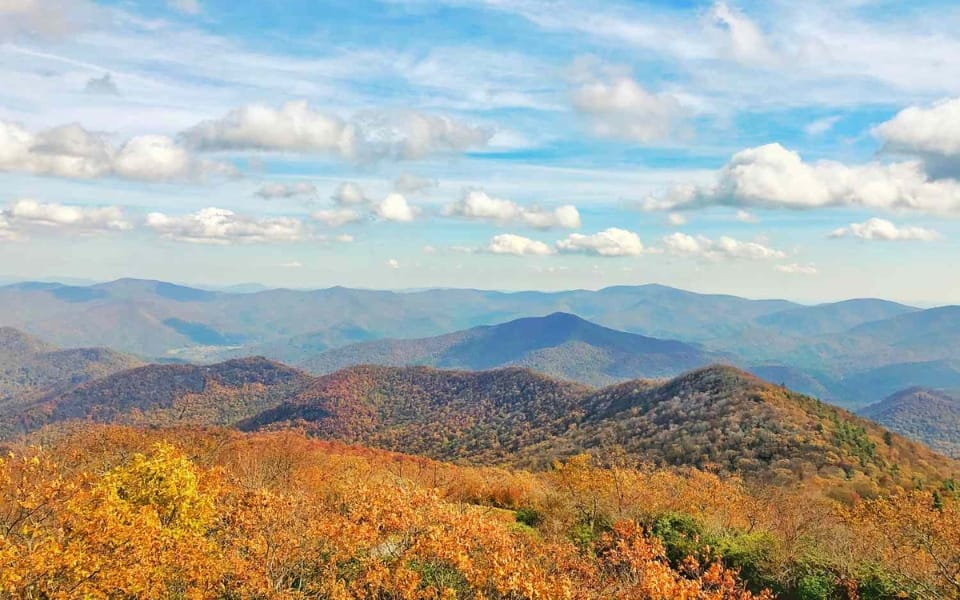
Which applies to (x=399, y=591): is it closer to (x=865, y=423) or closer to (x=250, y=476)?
(x=250, y=476)

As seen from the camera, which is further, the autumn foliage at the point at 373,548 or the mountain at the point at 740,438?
the mountain at the point at 740,438

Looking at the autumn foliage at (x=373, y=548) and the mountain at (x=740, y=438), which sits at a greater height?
the autumn foliage at (x=373, y=548)

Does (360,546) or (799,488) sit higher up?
(360,546)

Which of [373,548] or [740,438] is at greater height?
[373,548]

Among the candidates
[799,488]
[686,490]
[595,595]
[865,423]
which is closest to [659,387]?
[865,423]

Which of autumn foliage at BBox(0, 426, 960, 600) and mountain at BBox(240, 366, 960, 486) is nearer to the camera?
autumn foliage at BBox(0, 426, 960, 600)

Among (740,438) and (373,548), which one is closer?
(373,548)

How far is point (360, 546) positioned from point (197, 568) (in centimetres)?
557

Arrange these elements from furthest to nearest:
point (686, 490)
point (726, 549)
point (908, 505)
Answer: point (686, 490), point (908, 505), point (726, 549)

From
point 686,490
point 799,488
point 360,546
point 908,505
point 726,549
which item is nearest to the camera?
point 360,546

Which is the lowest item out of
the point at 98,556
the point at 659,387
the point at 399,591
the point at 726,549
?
the point at 659,387

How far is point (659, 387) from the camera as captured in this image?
7156 inches

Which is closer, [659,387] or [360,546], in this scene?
[360,546]

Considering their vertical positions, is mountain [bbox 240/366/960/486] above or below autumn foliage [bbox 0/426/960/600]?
below
